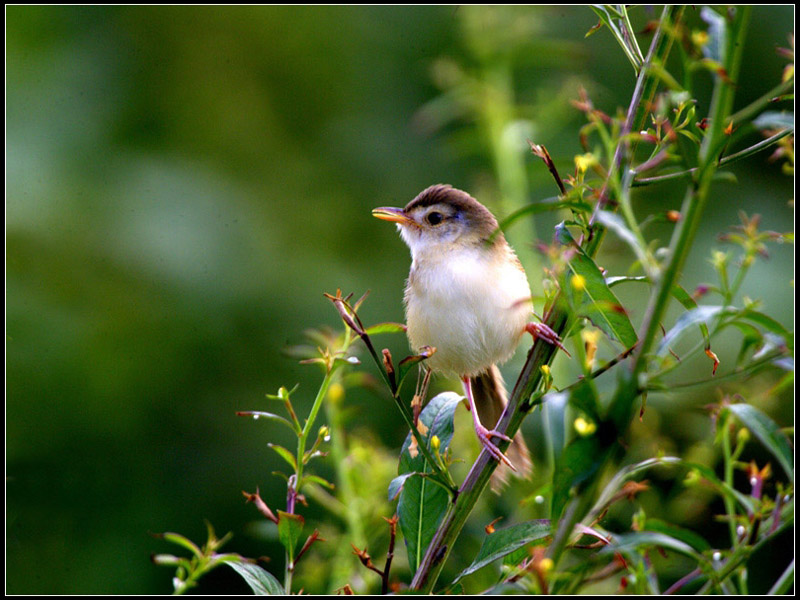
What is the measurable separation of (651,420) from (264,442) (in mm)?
1501

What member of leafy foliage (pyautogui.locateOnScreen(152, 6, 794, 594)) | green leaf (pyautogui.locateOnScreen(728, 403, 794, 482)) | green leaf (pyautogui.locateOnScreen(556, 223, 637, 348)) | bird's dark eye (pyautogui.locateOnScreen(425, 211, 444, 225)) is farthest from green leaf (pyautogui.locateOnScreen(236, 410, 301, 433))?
bird's dark eye (pyautogui.locateOnScreen(425, 211, 444, 225))

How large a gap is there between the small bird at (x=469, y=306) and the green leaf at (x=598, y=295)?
846mm

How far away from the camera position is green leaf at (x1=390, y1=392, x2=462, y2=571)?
3.31 feet

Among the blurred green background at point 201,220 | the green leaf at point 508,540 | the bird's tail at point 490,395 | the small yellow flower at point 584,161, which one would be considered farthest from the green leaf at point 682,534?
the blurred green background at point 201,220

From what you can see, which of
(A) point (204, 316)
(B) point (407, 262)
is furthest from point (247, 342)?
(B) point (407, 262)

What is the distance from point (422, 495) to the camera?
1.04m

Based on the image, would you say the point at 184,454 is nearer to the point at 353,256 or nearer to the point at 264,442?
the point at 264,442

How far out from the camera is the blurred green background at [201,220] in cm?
273

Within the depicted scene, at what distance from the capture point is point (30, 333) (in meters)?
2.91

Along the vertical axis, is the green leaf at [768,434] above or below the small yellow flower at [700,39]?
below

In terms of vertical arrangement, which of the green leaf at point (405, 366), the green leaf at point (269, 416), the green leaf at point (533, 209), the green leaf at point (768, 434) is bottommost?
the green leaf at point (269, 416)

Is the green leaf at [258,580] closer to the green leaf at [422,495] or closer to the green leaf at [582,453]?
the green leaf at [422,495]

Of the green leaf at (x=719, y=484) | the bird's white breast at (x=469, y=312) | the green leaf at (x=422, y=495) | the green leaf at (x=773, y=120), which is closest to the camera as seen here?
the green leaf at (x=773, y=120)

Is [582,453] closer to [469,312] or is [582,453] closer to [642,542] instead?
[642,542]
